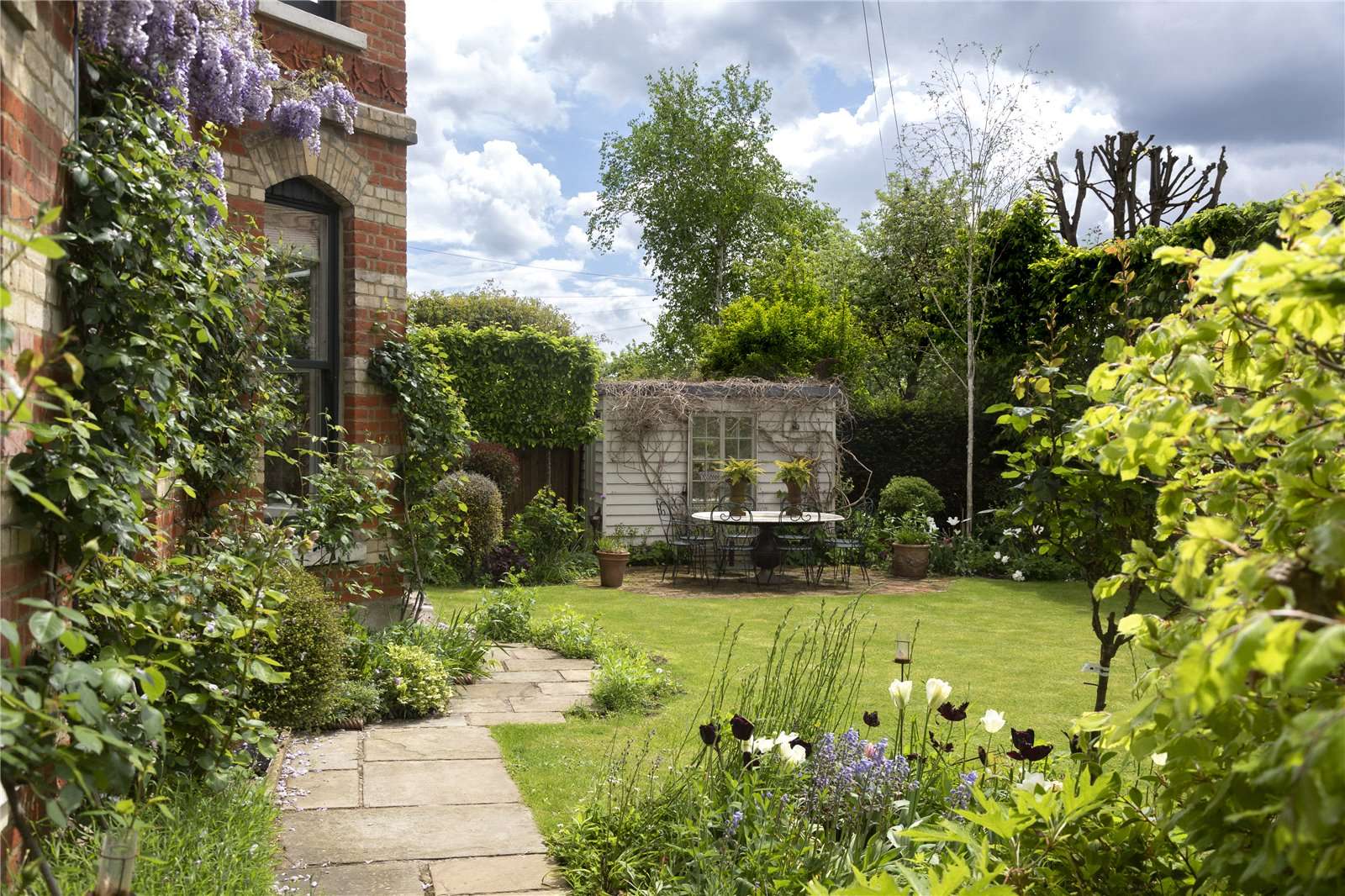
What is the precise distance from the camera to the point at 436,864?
3.48 meters

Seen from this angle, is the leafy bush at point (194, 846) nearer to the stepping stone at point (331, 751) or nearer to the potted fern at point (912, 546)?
the stepping stone at point (331, 751)

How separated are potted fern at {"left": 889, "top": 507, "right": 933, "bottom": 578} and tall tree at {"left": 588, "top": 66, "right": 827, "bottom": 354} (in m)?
14.7

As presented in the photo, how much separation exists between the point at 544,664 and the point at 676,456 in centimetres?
703

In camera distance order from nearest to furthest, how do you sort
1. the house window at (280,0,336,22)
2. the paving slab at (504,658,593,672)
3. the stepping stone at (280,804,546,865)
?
the stepping stone at (280,804,546,865), the house window at (280,0,336,22), the paving slab at (504,658,593,672)

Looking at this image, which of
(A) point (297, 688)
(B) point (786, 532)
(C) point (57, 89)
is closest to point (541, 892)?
(A) point (297, 688)

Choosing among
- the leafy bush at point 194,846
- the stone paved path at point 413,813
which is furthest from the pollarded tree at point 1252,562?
the leafy bush at point 194,846

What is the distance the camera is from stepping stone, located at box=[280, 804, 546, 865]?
3.56 m

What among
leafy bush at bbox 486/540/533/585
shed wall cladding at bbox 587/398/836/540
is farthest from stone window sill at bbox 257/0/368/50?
shed wall cladding at bbox 587/398/836/540

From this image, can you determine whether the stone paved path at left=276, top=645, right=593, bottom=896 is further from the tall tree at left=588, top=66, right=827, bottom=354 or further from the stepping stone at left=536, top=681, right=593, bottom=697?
the tall tree at left=588, top=66, right=827, bottom=354

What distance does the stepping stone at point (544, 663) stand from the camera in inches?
269

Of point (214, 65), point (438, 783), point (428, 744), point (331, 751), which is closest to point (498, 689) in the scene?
point (428, 744)

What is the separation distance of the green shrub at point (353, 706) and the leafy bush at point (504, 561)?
5873mm

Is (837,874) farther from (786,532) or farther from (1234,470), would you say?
(786,532)

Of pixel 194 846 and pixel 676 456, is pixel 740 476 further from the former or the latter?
pixel 194 846
